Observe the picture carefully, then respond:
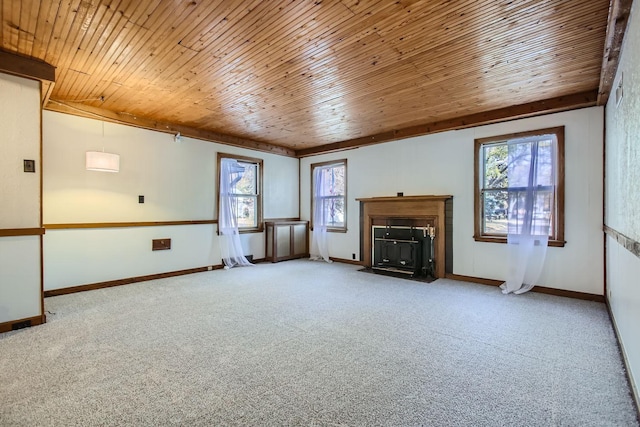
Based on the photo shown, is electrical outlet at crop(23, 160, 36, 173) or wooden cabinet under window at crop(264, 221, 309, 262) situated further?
wooden cabinet under window at crop(264, 221, 309, 262)

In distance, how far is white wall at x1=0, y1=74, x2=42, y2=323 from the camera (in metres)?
3.07

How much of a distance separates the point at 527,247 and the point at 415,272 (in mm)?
1710

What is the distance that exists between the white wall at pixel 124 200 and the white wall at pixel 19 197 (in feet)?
4.22

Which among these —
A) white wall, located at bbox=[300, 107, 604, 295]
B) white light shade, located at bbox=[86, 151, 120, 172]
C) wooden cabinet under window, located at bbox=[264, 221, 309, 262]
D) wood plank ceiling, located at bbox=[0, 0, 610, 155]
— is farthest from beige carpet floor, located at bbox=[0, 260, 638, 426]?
wooden cabinet under window, located at bbox=[264, 221, 309, 262]

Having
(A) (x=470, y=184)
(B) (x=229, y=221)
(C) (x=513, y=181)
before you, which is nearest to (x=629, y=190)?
(C) (x=513, y=181)

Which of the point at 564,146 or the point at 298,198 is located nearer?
the point at 564,146

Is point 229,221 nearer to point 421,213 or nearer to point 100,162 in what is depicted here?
point 100,162

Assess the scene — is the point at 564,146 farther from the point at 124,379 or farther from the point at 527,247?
the point at 124,379

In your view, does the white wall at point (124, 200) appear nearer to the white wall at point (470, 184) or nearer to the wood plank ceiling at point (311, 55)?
the wood plank ceiling at point (311, 55)

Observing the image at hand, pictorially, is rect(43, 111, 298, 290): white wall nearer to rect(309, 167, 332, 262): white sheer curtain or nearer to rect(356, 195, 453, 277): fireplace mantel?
rect(309, 167, 332, 262): white sheer curtain

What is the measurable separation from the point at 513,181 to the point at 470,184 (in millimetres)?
652

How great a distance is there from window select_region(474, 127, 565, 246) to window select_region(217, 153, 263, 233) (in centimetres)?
422

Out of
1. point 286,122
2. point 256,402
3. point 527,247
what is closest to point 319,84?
point 286,122

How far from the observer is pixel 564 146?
14.0 feet
